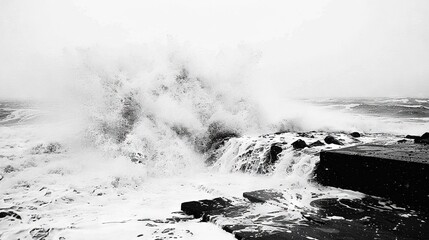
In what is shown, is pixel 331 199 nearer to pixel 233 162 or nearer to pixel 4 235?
pixel 233 162

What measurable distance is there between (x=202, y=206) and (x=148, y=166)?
3225mm

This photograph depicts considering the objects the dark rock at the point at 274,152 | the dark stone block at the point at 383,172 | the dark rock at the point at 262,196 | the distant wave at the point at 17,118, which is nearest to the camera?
the dark stone block at the point at 383,172

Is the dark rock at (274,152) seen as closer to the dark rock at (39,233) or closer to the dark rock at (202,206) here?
the dark rock at (202,206)

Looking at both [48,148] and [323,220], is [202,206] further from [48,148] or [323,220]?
[48,148]

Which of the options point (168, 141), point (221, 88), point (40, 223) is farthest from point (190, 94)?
point (40, 223)

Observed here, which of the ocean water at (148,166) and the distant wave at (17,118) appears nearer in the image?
the ocean water at (148,166)

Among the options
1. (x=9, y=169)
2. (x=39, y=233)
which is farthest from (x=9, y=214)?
(x=9, y=169)

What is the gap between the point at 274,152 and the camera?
588 centimetres

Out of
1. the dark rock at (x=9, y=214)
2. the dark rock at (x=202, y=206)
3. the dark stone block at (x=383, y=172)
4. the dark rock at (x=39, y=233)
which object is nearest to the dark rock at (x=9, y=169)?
the dark rock at (x=9, y=214)

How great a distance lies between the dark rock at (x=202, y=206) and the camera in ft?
10.8

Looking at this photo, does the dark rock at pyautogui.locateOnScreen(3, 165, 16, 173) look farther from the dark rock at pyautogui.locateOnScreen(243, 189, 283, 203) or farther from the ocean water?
the dark rock at pyautogui.locateOnScreen(243, 189, 283, 203)

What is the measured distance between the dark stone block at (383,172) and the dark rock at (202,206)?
5.28ft

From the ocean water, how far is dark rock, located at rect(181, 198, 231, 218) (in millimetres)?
186

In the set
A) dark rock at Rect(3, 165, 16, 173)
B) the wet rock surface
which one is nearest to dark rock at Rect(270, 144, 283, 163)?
the wet rock surface
